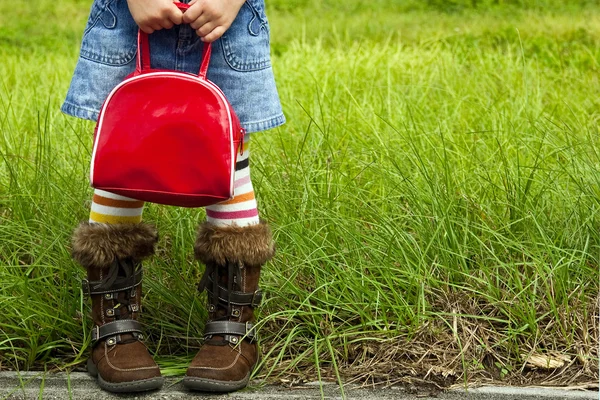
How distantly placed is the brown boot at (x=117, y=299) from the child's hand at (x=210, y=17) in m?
0.54

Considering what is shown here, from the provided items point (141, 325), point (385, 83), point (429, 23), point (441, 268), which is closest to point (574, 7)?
point (429, 23)

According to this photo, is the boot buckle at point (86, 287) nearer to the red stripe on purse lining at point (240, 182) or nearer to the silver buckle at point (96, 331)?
the silver buckle at point (96, 331)

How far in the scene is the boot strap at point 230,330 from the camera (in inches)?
83.9

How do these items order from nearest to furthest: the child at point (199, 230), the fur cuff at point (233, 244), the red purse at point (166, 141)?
the red purse at point (166, 141), the child at point (199, 230), the fur cuff at point (233, 244)

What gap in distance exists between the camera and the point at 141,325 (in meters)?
2.27

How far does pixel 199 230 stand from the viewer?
2.15m

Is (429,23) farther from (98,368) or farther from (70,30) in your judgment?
(98,368)

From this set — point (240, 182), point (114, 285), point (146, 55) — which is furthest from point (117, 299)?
point (146, 55)

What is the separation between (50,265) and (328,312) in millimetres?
802

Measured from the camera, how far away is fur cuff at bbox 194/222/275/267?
2090 millimetres

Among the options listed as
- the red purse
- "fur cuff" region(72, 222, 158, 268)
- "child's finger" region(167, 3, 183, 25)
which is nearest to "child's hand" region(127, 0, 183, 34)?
"child's finger" region(167, 3, 183, 25)

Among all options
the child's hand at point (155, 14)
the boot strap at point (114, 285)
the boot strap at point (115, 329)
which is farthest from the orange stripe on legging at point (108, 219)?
the child's hand at point (155, 14)

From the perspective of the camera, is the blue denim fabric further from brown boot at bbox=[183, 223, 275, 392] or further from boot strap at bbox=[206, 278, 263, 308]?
boot strap at bbox=[206, 278, 263, 308]

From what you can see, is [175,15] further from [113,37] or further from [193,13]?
[113,37]
